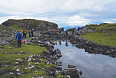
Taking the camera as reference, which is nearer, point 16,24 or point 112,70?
point 112,70

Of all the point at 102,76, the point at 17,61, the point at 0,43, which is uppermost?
the point at 0,43

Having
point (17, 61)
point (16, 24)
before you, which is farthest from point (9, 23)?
point (17, 61)

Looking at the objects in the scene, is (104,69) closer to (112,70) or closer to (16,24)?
(112,70)

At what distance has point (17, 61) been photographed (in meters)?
11.6

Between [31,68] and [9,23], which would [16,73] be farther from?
[9,23]

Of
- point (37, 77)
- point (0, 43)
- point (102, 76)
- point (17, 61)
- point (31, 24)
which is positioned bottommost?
point (102, 76)

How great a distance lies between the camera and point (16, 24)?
86562mm

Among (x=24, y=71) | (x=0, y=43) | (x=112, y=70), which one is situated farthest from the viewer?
(x=0, y=43)

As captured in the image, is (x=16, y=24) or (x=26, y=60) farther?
(x=16, y=24)

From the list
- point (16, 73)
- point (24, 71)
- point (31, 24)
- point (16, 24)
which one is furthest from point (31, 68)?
point (16, 24)

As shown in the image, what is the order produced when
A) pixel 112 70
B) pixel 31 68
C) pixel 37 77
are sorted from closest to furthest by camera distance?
pixel 37 77, pixel 31 68, pixel 112 70

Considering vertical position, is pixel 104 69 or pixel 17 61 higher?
pixel 17 61

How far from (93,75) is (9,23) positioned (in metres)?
93.9

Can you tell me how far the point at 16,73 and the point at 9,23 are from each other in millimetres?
90985
